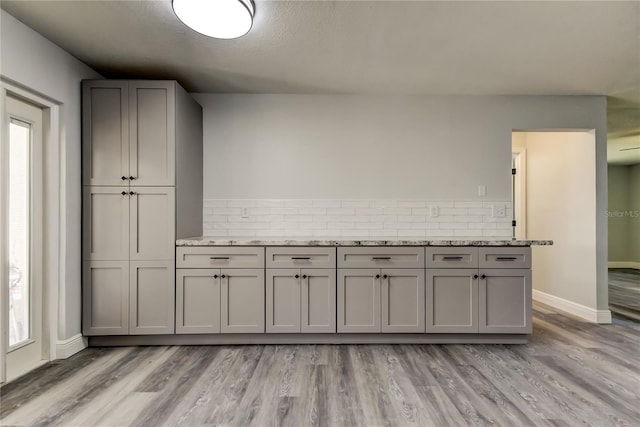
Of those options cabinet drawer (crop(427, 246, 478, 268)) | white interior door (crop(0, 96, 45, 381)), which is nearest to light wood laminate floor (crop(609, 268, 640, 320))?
cabinet drawer (crop(427, 246, 478, 268))

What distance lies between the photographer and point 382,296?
2.86 metres

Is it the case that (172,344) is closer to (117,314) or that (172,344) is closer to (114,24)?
(117,314)

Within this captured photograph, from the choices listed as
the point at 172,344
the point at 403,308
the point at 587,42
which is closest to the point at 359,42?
the point at 587,42

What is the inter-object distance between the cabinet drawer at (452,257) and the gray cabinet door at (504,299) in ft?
0.51

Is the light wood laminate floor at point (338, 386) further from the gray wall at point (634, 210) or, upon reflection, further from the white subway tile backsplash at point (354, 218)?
the gray wall at point (634, 210)

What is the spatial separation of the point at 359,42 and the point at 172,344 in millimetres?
2859

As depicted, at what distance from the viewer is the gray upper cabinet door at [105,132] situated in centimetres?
277

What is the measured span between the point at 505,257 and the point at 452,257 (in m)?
0.46

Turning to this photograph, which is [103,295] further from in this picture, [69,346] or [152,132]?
[152,132]

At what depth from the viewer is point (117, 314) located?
2775 millimetres

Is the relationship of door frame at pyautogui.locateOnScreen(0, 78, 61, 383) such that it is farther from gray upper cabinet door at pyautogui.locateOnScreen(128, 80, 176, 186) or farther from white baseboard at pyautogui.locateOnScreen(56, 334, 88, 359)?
gray upper cabinet door at pyautogui.locateOnScreen(128, 80, 176, 186)

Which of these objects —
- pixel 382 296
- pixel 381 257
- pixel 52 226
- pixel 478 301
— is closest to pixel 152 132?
pixel 52 226

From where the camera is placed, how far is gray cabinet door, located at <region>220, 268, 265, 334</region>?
2.84 metres

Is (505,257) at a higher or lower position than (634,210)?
lower
